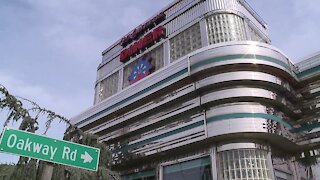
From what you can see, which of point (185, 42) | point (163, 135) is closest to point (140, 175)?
point (163, 135)

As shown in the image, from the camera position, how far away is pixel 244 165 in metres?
→ 24.5

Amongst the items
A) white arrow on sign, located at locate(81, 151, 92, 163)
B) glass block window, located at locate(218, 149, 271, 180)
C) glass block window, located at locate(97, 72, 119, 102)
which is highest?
glass block window, located at locate(97, 72, 119, 102)

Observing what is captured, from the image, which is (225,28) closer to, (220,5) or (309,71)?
(220,5)

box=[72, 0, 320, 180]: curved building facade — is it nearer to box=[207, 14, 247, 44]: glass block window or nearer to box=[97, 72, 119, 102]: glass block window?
box=[207, 14, 247, 44]: glass block window

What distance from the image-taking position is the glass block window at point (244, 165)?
24.3m

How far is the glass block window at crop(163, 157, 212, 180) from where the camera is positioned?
1066 inches

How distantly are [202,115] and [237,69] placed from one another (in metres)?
5.23

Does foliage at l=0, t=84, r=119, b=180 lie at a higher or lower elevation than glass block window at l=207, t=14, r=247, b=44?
lower

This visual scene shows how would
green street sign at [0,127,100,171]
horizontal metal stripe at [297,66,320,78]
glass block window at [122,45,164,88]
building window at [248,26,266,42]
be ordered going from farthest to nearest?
glass block window at [122,45,164,88] < building window at [248,26,266,42] < horizontal metal stripe at [297,66,320,78] < green street sign at [0,127,100,171]

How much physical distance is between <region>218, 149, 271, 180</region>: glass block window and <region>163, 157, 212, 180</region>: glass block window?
1802 millimetres

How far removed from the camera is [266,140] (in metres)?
26.8

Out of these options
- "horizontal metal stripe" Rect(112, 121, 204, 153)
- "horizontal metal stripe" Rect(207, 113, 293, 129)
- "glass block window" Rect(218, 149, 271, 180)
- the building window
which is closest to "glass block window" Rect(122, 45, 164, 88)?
"horizontal metal stripe" Rect(112, 121, 204, 153)

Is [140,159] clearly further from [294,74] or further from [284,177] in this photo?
[294,74]

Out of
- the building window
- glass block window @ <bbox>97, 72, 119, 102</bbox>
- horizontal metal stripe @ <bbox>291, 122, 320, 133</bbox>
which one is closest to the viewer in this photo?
horizontal metal stripe @ <bbox>291, 122, 320, 133</bbox>
